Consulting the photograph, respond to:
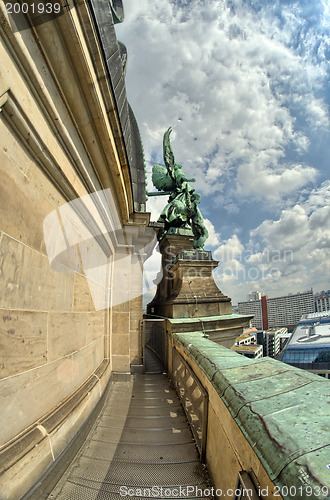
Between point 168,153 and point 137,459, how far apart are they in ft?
37.7

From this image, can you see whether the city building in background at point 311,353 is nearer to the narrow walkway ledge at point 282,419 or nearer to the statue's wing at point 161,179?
the statue's wing at point 161,179

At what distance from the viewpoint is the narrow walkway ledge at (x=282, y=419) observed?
0.68 metres

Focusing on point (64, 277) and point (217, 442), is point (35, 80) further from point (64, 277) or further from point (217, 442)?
point (217, 442)

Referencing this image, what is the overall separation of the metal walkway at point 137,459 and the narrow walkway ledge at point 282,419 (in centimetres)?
32

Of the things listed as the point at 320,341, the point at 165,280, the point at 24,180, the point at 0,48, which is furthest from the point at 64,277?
the point at 320,341

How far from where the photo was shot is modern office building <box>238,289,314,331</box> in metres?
118

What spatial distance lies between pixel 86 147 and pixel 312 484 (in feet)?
9.45

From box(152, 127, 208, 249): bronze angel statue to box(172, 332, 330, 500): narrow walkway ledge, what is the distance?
321 inches

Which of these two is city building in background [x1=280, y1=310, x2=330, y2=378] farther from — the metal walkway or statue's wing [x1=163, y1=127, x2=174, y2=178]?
the metal walkway

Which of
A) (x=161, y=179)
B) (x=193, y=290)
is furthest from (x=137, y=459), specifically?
(x=161, y=179)

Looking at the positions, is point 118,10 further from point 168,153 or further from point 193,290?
point 168,153

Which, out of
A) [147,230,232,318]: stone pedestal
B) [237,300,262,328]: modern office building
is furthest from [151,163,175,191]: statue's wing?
[237,300,262,328]: modern office building

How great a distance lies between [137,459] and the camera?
2016 mm

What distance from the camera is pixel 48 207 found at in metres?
1.80
